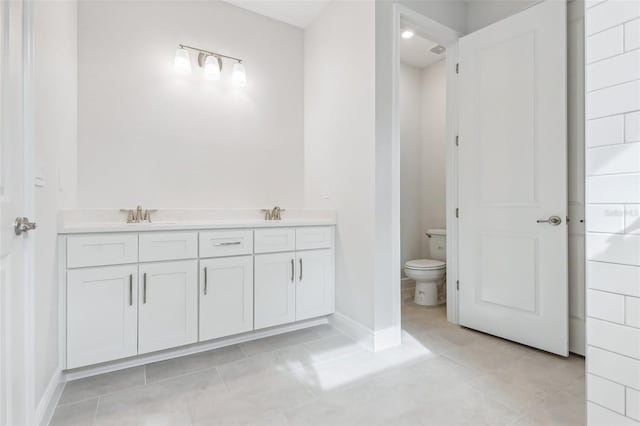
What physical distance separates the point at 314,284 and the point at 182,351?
0.99 meters

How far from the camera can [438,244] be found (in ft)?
11.2

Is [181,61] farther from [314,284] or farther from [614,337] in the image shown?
[614,337]

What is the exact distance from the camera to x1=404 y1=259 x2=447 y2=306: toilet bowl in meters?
3.01

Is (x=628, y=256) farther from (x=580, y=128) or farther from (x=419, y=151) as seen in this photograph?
(x=419, y=151)

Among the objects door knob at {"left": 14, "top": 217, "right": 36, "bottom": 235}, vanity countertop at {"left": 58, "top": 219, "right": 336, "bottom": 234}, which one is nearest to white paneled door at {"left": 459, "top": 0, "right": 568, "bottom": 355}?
vanity countertop at {"left": 58, "top": 219, "right": 336, "bottom": 234}

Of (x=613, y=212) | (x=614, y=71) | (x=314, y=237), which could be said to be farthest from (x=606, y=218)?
(x=314, y=237)

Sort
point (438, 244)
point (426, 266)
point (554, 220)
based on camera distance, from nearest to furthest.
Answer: point (554, 220)
point (426, 266)
point (438, 244)

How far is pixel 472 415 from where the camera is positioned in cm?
143

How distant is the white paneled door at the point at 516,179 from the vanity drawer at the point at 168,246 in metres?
1.97

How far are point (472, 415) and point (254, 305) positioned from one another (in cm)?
139

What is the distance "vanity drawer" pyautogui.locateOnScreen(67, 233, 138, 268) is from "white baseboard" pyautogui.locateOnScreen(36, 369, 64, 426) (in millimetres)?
556

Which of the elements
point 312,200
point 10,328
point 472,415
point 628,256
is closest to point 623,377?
point 628,256

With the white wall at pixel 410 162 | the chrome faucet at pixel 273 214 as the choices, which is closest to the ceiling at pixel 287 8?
the white wall at pixel 410 162

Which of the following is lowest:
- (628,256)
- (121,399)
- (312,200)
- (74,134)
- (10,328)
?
(121,399)
